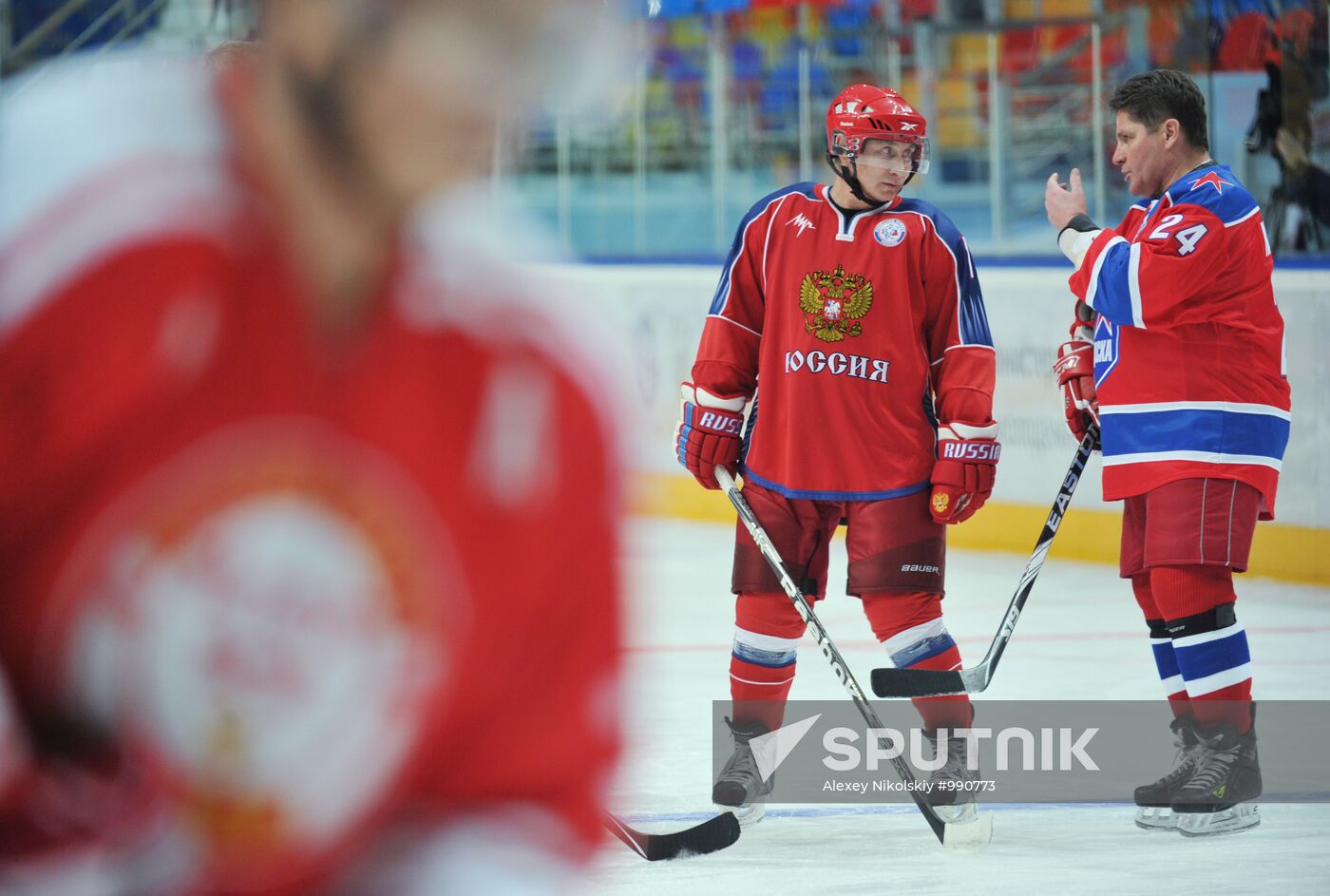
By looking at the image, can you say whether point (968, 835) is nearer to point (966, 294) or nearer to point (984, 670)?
point (984, 670)

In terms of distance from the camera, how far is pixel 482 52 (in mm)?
586

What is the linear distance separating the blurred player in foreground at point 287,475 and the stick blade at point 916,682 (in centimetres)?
246

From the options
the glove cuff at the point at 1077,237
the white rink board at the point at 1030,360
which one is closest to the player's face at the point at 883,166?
the glove cuff at the point at 1077,237

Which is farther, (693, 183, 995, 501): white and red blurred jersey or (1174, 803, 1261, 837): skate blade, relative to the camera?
(693, 183, 995, 501): white and red blurred jersey

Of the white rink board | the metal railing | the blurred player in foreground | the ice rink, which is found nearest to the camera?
the blurred player in foreground

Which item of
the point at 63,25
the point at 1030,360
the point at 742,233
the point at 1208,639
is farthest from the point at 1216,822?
the point at 63,25

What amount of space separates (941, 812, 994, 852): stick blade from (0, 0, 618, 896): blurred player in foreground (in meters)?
2.39

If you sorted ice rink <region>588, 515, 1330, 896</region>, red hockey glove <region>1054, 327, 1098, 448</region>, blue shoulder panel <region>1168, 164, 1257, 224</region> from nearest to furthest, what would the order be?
ice rink <region>588, 515, 1330, 896</region>, blue shoulder panel <region>1168, 164, 1257, 224</region>, red hockey glove <region>1054, 327, 1098, 448</region>

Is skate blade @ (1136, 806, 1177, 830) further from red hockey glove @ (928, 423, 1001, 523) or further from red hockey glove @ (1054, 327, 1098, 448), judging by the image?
red hockey glove @ (1054, 327, 1098, 448)

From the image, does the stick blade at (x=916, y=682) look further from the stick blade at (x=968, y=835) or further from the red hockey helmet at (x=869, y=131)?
the red hockey helmet at (x=869, y=131)

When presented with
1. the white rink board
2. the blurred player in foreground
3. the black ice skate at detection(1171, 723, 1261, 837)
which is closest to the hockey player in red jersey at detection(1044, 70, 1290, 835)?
the black ice skate at detection(1171, 723, 1261, 837)

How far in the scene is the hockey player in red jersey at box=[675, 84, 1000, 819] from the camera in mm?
3117

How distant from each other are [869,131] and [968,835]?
1181 mm

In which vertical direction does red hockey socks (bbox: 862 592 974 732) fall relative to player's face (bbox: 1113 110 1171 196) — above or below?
below
